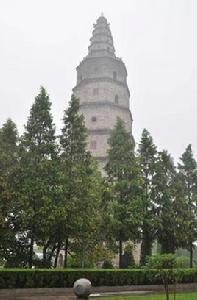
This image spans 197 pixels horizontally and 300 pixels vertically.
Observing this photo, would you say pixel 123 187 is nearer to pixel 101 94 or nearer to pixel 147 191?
pixel 147 191

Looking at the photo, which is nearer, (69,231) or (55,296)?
(55,296)

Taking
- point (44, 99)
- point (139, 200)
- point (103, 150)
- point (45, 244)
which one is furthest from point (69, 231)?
point (103, 150)

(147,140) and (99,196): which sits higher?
(147,140)

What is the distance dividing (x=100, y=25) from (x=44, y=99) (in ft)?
85.8

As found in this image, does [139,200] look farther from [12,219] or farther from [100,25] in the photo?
[100,25]

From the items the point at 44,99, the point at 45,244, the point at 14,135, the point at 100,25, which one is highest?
the point at 100,25

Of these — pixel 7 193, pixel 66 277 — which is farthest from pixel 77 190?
pixel 66 277

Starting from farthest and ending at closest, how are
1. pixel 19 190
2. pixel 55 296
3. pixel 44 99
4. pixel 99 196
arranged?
pixel 99 196
pixel 44 99
pixel 19 190
pixel 55 296

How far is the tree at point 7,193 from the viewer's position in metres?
24.6

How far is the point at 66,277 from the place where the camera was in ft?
71.5

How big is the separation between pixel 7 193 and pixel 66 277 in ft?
18.6

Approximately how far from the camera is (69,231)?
27.6 m

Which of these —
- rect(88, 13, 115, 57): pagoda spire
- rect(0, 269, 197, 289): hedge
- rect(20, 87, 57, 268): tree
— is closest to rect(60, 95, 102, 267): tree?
rect(20, 87, 57, 268): tree

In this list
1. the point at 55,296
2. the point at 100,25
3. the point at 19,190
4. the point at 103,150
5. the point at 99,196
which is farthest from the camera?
the point at 100,25
